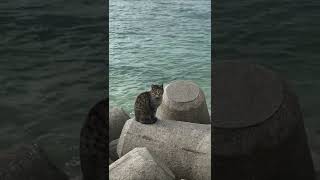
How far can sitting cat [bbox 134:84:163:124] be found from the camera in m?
8.22

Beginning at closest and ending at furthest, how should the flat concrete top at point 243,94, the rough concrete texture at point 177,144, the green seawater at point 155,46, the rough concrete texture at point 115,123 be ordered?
the flat concrete top at point 243,94, the rough concrete texture at point 177,144, the rough concrete texture at point 115,123, the green seawater at point 155,46

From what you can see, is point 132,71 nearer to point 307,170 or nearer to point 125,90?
point 125,90

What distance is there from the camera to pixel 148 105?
27.7 ft

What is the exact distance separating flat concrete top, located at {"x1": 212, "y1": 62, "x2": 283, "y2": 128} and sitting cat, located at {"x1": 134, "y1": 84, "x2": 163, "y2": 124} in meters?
1.15

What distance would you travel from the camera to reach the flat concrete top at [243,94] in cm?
706

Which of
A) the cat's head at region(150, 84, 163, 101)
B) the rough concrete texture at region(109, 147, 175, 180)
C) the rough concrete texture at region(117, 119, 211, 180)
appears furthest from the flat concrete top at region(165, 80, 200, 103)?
the rough concrete texture at region(109, 147, 175, 180)

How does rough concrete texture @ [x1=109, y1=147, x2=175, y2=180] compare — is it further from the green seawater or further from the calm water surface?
the green seawater

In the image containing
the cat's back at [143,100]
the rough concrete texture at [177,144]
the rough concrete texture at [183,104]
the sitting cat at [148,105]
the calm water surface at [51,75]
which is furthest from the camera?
the calm water surface at [51,75]

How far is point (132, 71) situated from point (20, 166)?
9696mm

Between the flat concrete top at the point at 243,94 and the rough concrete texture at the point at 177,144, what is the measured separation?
481mm

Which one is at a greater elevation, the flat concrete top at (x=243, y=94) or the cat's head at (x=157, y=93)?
the flat concrete top at (x=243, y=94)

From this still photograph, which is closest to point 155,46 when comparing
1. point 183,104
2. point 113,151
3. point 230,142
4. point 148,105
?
point 183,104

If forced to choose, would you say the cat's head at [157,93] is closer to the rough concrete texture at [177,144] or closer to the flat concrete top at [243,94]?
the rough concrete texture at [177,144]

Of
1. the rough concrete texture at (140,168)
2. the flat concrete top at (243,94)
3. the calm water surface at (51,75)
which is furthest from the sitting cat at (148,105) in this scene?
the calm water surface at (51,75)
